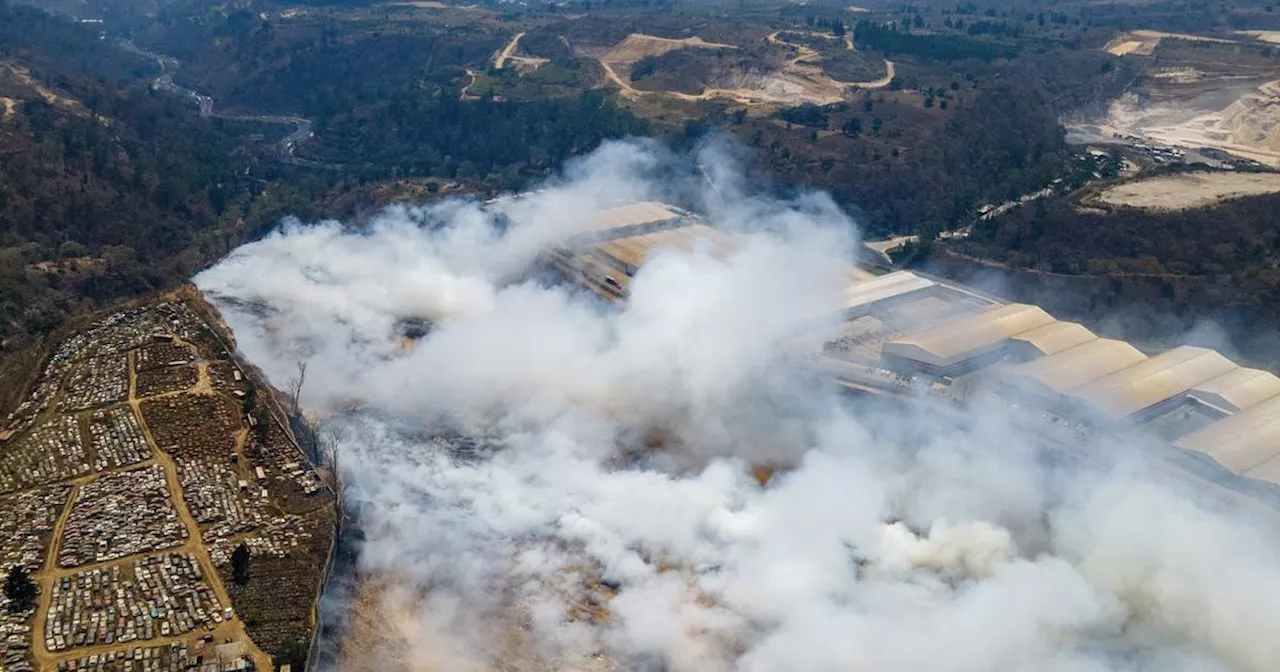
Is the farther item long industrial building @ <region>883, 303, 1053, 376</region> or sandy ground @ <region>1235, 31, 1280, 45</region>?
sandy ground @ <region>1235, 31, 1280, 45</region>

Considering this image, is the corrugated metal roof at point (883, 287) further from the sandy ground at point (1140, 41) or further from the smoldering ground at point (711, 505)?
the sandy ground at point (1140, 41)

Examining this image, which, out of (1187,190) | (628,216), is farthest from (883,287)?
(1187,190)

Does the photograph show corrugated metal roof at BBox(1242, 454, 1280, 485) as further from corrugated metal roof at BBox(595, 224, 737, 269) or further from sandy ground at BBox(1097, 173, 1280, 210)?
corrugated metal roof at BBox(595, 224, 737, 269)

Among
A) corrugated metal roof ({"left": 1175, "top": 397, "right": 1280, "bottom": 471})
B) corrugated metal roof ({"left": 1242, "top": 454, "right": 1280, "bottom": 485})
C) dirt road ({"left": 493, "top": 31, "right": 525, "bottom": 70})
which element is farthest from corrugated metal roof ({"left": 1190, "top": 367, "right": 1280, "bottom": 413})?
dirt road ({"left": 493, "top": 31, "right": 525, "bottom": 70})

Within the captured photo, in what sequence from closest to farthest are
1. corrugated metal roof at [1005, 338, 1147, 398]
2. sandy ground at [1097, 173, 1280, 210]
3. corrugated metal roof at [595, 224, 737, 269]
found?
corrugated metal roof at [1005, 338, 1147, 398]
corrugated metal roof at [595, 224, 737, 269]
sandy ground at [1097, 173, 1280, 210]

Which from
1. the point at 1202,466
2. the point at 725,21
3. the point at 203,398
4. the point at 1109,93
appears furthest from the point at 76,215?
the point at 1109,93

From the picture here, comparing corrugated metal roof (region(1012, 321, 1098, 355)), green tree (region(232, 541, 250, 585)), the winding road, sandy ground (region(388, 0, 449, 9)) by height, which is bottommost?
the winding road

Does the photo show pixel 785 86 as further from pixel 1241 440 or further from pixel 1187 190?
pixel 1241 440
